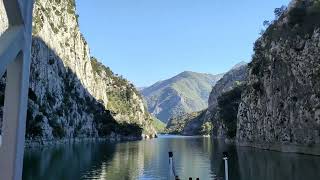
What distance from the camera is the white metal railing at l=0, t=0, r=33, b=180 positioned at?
22.2 ft

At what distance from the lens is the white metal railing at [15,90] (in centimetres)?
677

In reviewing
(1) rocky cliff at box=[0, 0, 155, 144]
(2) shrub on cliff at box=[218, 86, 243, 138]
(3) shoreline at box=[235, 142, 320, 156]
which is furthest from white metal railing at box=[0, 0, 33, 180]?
(2) shrub on cliff at box=[218, 86, 243, 138]

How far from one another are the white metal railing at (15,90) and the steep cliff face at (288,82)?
71833mm

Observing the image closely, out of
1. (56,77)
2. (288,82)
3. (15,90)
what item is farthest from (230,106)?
(15,90)

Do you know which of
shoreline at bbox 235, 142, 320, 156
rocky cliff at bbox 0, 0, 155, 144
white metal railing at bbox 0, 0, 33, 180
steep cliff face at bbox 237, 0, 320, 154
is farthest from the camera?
rocky cliff at bbox 0, 0, 155, 144

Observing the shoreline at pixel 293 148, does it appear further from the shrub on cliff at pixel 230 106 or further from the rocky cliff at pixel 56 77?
the shrub on cliff at pixel 230 106

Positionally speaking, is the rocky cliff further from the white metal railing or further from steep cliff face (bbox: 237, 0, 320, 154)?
the white metal railing

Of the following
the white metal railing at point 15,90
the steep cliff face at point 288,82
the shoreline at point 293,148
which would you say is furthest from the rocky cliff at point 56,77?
the white metal railing at point 15,90

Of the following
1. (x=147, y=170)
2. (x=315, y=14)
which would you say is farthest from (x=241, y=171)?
(x=315, y=14)

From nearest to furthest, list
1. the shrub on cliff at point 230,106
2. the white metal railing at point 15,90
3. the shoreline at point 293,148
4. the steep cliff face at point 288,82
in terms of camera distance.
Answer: the white metal railing at point 15,90 → the shoreline at point 293,148 → the steep cliff face at point 288,82 → the shrub on cliff at point 230,106

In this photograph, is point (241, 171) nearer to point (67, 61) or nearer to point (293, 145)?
point (293, 145)

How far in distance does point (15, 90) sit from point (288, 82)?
86583 millimetres

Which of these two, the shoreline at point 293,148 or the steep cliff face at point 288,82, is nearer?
the shoreline at point 293,148

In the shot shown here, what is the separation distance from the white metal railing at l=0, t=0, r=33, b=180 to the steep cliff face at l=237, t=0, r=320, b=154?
7183cm
